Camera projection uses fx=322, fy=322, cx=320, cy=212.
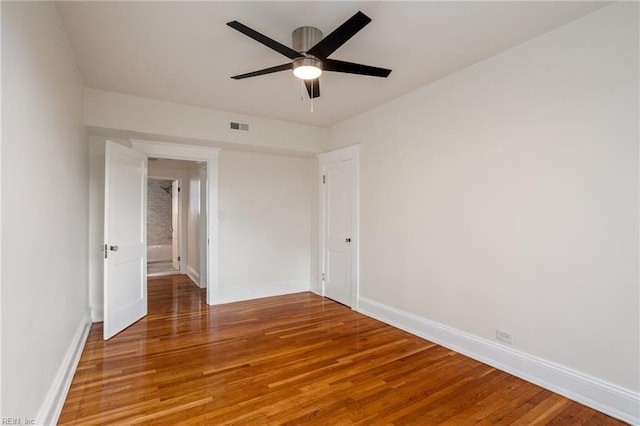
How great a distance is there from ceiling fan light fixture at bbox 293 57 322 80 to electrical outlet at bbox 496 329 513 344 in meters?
2.64

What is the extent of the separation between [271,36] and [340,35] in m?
0.80

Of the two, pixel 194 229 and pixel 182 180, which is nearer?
pixel 194 229

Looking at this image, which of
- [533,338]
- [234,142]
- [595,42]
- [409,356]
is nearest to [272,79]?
[234,142]

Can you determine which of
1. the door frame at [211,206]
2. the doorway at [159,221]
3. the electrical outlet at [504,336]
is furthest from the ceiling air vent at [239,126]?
the doorway at [159,221]

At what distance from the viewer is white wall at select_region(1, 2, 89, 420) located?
143 centimetres

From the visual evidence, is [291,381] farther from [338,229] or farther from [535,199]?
[338,229]

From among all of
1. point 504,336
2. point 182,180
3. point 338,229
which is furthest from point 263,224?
point 504,336

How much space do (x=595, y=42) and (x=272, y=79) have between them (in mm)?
2623

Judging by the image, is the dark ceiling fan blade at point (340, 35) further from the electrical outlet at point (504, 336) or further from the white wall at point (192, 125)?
the electrical outlet at point (504, 336)

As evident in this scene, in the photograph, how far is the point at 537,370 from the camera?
253 cm

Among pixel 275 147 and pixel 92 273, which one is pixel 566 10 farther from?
pixel 92 273

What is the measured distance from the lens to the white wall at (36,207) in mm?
1430

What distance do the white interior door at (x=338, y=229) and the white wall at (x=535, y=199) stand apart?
924mm

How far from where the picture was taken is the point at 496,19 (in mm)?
2289
